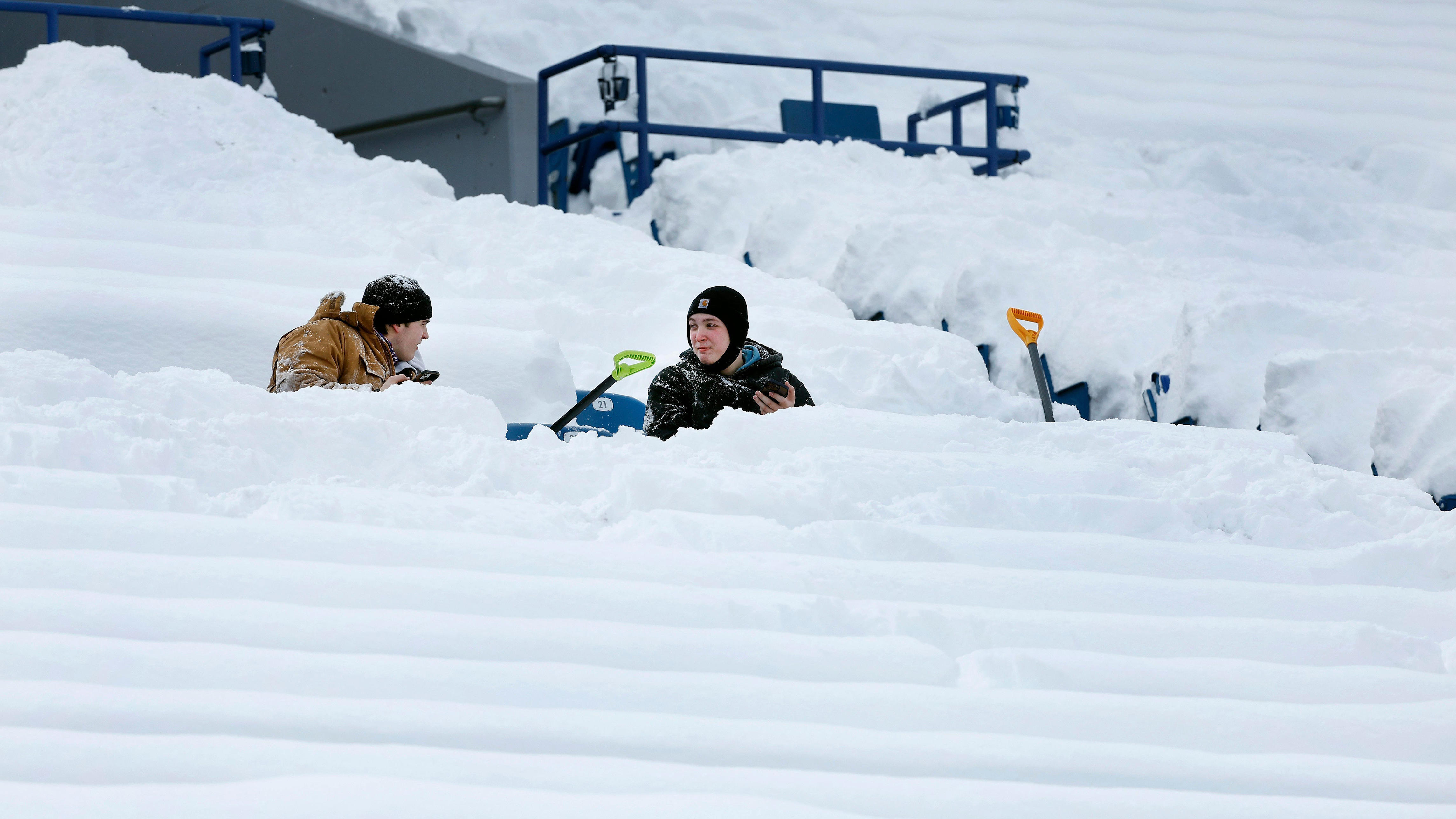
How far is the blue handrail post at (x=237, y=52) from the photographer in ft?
24.4

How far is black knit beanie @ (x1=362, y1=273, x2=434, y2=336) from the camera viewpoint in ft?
13.6

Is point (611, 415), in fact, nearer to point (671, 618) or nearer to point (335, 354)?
point (335, 354)

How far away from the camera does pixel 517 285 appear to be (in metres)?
6.24

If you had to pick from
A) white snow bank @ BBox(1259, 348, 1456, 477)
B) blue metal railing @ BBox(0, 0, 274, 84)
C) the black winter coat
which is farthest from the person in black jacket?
blue metal railing @ BBox(0, 0, 274, 84)

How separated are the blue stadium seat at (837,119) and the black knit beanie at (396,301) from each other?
5.46m

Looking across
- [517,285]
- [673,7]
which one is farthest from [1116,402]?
[673,7]

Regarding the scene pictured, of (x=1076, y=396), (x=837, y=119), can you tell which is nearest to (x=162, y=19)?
(x=837, y=119)

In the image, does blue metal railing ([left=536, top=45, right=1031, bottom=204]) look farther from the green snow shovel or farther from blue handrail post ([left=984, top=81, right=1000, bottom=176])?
the green snow shovel

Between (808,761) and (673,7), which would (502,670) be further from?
(673,7)

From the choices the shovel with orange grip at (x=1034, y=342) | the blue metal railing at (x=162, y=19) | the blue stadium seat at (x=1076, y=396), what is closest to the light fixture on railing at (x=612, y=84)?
the blue metal railing at (x=162, y=19)

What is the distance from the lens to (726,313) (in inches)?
162

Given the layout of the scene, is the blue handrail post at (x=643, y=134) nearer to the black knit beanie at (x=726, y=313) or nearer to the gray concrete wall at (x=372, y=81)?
the gray concrete wall at (x=372, y=81)

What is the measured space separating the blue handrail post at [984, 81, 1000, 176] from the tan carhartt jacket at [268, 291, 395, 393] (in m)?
5.92

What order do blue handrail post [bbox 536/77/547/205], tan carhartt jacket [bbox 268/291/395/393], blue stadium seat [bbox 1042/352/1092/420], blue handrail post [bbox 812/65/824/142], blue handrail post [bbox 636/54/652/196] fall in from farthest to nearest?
blue handrail post [bbox 536/77/547/205] → blue handrail post [bbox 812/65/824/142] → blue handrail post [bbox 636/54/652/196] → blue stadium seat [bbox 1042/352/1092/420] → tan carhartt jacket [bbox 268/291/395/393]
